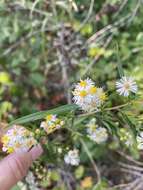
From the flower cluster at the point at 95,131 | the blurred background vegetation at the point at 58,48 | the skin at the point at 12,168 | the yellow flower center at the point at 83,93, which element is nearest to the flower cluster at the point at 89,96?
the yellow flower center at the point at 83,93

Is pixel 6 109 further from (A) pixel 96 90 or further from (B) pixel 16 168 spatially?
(A) pixel 96 90

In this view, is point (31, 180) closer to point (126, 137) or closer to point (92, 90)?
point (126, 137)

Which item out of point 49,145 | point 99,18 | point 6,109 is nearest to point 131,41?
point 99,18

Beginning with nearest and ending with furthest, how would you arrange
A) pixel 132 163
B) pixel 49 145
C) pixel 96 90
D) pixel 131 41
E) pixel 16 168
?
1. pixel 96 90
2. pixel 16 168
3. pixel 49 145
4. pixel 132 163
5. pixel 131 41

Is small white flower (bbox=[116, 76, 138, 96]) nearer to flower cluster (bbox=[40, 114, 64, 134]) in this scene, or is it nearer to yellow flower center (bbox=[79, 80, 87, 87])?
yellow flower center (bbox=[79, 80, 87, 87])

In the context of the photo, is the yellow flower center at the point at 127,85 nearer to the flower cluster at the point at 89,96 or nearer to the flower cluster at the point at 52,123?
the flower cluster at the point at 89,96

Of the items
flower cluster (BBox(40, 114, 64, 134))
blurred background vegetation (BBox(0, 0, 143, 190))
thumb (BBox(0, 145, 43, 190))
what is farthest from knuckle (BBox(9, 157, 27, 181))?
blurred background vegetation (BBox(0, 0, 143, 190))
